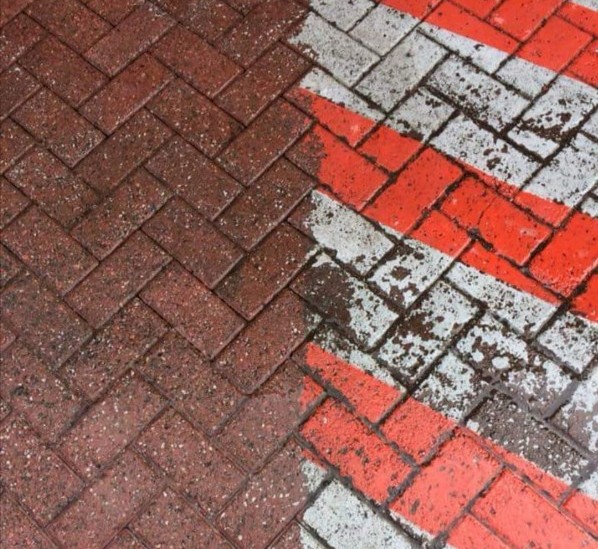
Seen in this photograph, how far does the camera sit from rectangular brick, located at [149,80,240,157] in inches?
125

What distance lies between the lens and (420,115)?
10.2ft

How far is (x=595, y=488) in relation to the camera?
8.19 ft

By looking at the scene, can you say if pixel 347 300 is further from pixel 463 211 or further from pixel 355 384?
pixel 463 211

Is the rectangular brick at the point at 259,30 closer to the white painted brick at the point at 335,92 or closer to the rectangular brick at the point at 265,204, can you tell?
the white painted brick at the point at 335,92

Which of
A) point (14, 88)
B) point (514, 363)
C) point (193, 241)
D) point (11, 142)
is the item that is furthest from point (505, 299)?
point (14, 88)

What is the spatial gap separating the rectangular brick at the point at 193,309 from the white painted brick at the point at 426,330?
60 cm

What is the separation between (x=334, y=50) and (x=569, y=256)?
1.36m

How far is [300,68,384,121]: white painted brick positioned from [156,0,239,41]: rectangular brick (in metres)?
0.50

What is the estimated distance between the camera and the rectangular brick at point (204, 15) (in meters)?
3.42

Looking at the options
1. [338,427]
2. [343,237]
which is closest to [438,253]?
[343,237]

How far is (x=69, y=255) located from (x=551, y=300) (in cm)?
188

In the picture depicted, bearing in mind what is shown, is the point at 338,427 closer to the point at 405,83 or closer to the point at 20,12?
the point at 405,83

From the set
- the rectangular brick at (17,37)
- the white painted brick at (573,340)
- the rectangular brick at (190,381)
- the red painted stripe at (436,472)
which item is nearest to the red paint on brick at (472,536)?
the red painted stripe at (436,472)

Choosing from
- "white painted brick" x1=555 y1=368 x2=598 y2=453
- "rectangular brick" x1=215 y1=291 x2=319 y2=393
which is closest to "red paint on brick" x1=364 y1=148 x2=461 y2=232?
"rectangular brick" x1=215 y1=291 x2=319 y2=393
